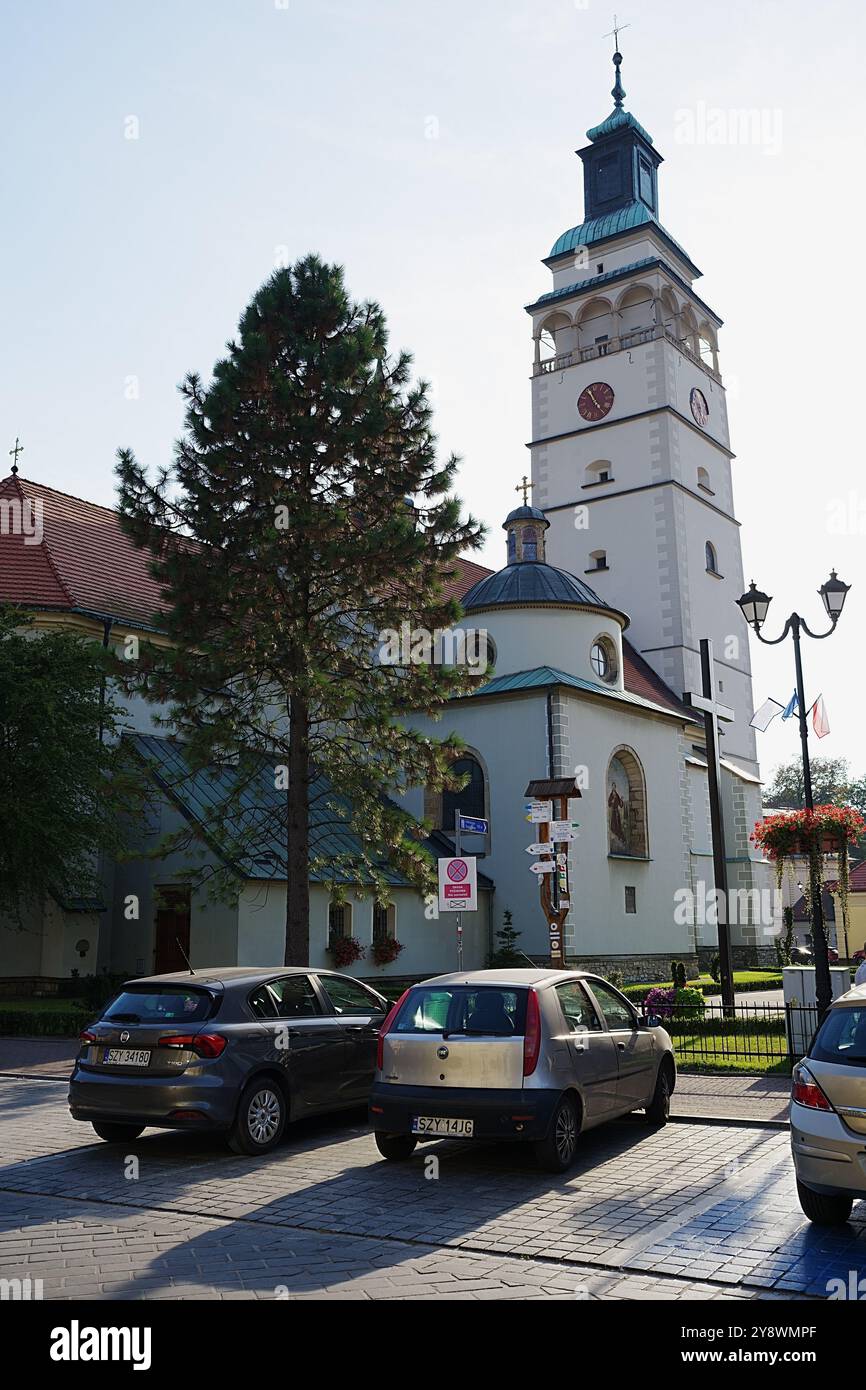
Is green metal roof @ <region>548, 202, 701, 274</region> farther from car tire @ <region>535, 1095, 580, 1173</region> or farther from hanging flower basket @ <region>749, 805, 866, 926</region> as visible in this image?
car tire @ <region>535, 1095, 580, 1173</region>

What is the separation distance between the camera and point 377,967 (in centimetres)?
2625

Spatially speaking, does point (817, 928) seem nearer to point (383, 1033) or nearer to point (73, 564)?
point (383, 1033)

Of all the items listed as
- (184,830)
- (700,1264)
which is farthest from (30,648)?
(700,1264)

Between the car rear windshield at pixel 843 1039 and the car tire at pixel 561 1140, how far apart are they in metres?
2.21

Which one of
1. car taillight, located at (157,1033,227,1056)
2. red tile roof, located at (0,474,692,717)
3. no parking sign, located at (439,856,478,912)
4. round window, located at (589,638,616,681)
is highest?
red tile roof, located at (0,474,692,717)

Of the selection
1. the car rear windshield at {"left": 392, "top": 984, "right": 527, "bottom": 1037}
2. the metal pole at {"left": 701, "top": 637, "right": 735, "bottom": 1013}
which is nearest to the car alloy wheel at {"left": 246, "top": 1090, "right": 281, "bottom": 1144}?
the car rear windshield at {"left": 392, "top": 984, "right": 527, "bottom": 1037}

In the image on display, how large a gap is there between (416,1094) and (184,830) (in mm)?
11786

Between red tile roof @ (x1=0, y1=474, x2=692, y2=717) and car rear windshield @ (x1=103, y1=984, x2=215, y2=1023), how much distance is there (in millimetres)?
15312

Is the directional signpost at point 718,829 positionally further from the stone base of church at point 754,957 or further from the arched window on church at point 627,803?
the stone base of church at point 754,957

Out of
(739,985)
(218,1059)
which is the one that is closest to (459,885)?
(218,1059)

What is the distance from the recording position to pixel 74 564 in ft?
90.0

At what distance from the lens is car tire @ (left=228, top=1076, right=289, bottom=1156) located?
9.50m

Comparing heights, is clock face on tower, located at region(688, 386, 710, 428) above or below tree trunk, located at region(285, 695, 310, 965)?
above
